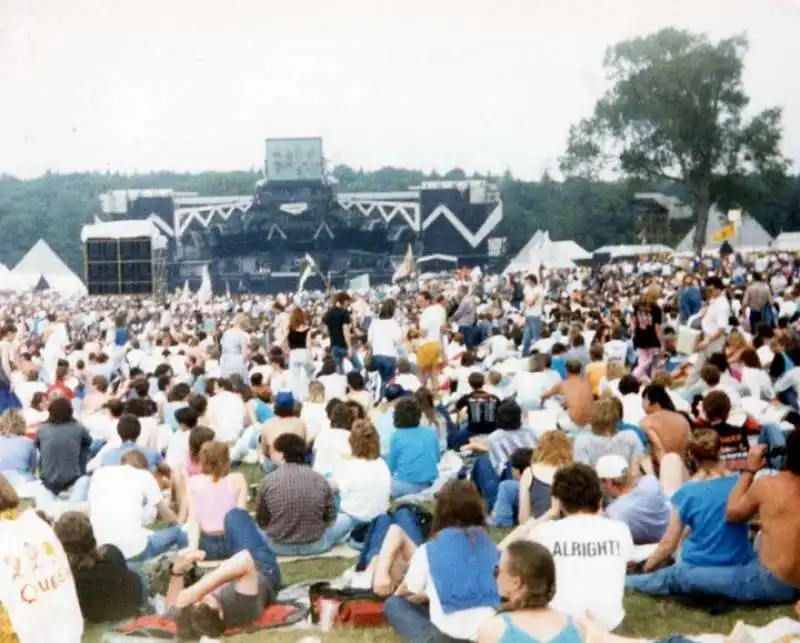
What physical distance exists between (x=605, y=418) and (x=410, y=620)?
2.18m

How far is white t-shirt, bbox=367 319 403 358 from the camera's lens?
34.5 ft

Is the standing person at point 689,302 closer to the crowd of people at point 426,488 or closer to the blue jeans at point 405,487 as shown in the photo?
the crowd of people at point 426,488

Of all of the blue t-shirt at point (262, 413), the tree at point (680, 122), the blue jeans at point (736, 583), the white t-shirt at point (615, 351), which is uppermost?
the tree at point (680, 122)

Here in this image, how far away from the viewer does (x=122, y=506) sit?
531 cm

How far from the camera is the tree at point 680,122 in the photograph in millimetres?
21750

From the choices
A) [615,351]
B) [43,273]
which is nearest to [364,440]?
[615,351]

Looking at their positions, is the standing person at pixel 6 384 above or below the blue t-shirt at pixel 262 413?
above

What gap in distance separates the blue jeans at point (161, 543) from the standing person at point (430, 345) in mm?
5447

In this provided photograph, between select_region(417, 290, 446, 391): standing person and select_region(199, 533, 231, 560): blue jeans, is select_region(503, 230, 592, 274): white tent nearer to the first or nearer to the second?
select_region(417, 290, 446, 391): standing person

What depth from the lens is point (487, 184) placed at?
3859 centimetres

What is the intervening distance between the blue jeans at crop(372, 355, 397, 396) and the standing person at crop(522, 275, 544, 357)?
205 cm

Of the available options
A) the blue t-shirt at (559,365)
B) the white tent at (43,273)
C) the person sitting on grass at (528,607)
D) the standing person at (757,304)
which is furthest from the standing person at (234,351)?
the white tent at (43,273)

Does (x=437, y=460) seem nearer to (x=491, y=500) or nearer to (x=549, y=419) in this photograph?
(x=491, y=500)

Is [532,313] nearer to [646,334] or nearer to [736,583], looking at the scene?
[646,334]
